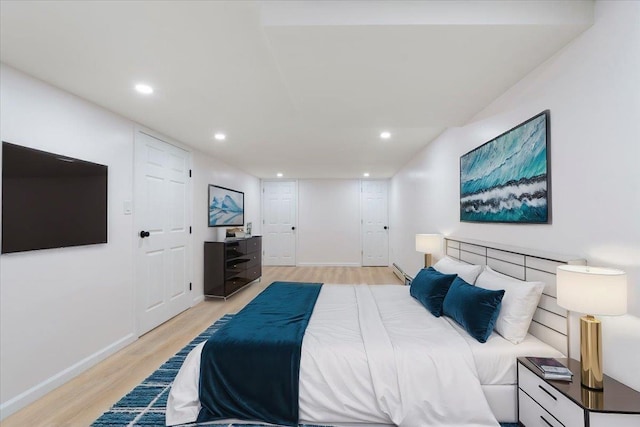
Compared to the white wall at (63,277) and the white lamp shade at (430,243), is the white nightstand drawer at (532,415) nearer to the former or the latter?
the white lamp shade at (430,243)

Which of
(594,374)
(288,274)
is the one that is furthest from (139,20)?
(288,274)

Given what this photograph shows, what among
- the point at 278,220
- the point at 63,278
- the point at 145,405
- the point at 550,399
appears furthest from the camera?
the point at 278,220

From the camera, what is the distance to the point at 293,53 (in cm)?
172

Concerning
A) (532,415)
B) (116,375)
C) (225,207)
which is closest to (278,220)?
(225,207)

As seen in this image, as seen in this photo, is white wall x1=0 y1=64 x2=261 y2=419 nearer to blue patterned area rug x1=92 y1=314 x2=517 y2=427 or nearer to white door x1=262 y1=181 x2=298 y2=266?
blue patterned area rug x1=92 y1=314 x2=517 y2=427

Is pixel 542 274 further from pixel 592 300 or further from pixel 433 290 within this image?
pixel 433 290

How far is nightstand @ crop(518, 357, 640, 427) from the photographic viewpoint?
1.21 meters

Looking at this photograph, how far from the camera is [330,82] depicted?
2.08m

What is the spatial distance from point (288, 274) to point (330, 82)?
517 centimetres

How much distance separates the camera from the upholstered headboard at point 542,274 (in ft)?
5.61

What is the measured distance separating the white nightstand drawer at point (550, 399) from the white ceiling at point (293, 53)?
1825 millimetres

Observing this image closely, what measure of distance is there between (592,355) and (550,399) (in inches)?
11.6

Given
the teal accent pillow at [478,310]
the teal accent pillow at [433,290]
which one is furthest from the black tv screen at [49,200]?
the teal accent pillow at [478,310]

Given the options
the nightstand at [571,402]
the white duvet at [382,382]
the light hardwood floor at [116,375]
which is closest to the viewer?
the nightstand at [571,402]
